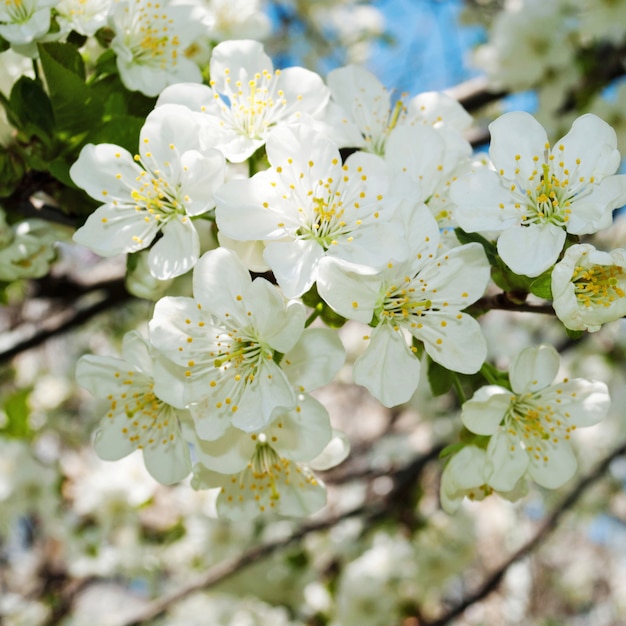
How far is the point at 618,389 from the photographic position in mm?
4145

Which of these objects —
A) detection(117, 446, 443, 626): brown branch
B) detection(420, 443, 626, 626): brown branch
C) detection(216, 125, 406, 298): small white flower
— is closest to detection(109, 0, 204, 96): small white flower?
detection(216, 125, 406, 298): small white flower

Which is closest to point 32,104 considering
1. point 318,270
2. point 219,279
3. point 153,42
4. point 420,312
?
point 153,42

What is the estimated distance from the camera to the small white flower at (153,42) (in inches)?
44.9

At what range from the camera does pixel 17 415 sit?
8.01 ft

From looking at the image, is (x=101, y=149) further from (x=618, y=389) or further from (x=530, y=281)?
(x=618, y=389)

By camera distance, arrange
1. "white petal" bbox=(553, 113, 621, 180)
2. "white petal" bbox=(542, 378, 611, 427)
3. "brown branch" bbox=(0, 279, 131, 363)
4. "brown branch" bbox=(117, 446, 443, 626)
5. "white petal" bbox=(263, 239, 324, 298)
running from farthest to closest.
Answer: "brown branch" bbox=(117, 446, 443, 626) → "brown branch" bbox=(0, 279, 131, 363) → "white petal" bbox=(542, 378, 611, 427) → "white petal" bbox=(553, 113, 621, 180) → "white petal" bbox=(263, 239, 324, 298)

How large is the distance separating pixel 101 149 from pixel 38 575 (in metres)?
3.71

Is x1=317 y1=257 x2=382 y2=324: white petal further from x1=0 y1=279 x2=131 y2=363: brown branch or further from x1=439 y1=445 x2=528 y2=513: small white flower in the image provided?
x1=0 y1=279 x2=131 y2=363: brown branch

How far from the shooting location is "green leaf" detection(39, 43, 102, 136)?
3.50ft

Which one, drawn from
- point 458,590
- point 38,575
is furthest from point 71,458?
point 458,590

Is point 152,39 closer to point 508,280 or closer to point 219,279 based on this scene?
point 219,279

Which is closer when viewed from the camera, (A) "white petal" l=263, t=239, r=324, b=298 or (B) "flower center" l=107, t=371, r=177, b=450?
(A) "white petal" l=263, t=239, r=324, b=298

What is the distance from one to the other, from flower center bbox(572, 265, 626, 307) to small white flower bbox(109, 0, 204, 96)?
719mm

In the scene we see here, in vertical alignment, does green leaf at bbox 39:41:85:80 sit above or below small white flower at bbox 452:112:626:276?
above
